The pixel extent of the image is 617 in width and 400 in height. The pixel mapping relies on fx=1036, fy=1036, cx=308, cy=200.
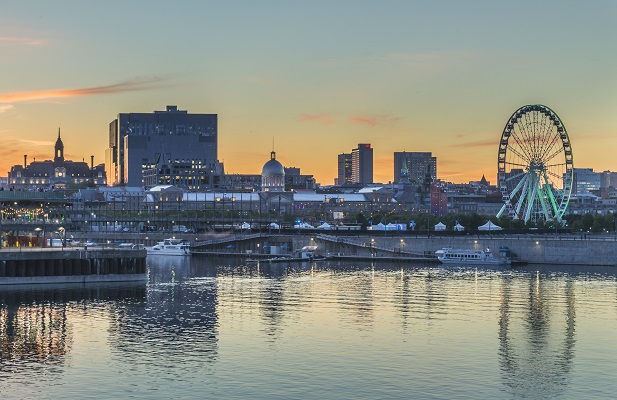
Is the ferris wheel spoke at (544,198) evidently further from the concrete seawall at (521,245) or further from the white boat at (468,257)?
the white boat at (468,257)

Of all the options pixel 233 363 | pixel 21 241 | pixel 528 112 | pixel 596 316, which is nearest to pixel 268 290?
pixel 596 316

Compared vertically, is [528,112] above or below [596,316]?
above

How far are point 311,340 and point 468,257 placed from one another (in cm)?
8392

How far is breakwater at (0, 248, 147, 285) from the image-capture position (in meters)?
107

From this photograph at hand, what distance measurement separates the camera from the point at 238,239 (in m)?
188

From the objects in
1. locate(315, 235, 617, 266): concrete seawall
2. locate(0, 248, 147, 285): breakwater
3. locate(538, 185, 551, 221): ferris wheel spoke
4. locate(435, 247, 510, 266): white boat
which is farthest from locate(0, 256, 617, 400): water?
locate(538, 185, 551, 221): ferris wheel spoke

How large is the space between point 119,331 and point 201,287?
35.9 m

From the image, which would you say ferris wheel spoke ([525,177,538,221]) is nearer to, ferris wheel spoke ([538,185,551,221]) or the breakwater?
ferris wheel spoke ([538,185,551,221])

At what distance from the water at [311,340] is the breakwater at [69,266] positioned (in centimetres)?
311

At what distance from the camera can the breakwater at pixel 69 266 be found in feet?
351

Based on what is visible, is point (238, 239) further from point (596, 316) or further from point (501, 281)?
point (596, 316)

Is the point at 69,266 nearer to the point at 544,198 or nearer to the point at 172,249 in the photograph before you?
the point at 172,249

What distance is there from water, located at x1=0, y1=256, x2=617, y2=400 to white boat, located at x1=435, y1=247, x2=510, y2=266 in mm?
33272

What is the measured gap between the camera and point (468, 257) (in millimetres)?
151875
